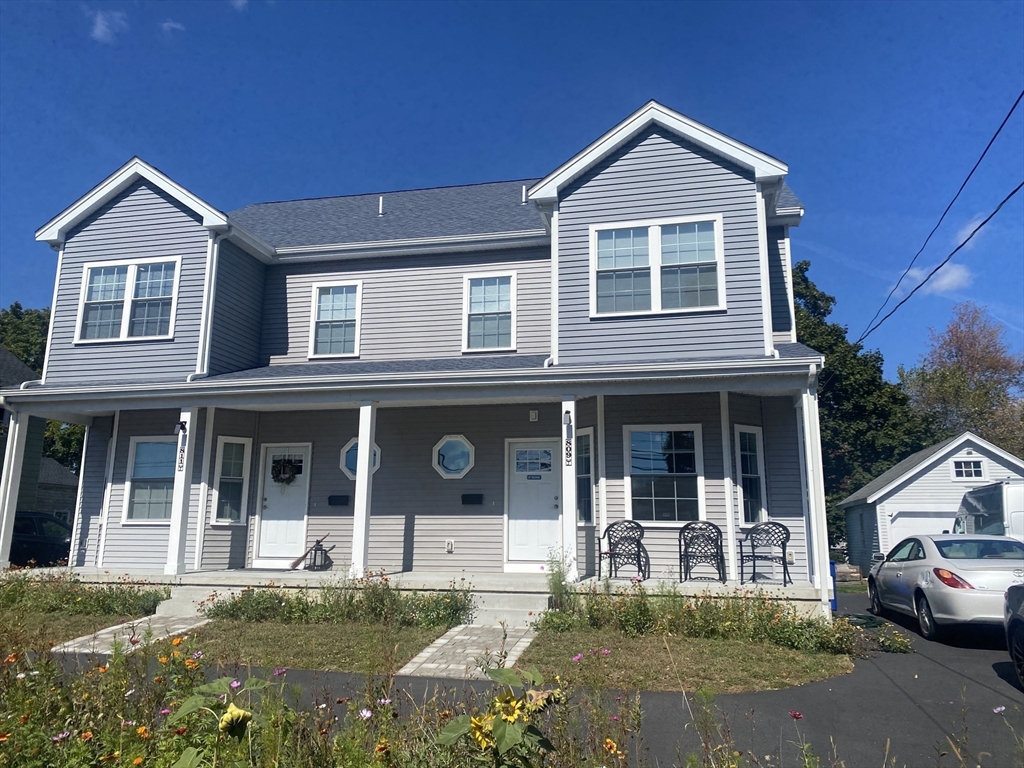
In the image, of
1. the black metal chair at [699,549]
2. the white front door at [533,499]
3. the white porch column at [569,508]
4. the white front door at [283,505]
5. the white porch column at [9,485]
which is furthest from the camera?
the white front door at [283,505]

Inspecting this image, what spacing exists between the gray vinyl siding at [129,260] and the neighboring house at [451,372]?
1.6 inches

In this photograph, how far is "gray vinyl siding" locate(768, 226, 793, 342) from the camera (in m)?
12.2

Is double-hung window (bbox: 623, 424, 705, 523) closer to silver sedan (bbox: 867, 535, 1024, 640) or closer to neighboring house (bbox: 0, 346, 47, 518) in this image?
silver sedan (bbox: 867, 535, 1024, 640)

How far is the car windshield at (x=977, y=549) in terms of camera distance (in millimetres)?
9523

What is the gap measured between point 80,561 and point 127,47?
9624 millimetres

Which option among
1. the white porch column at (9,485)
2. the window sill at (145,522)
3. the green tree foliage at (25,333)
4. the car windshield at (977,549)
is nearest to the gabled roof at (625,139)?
the car windshield at (977,549)

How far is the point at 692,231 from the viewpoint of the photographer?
11578mm

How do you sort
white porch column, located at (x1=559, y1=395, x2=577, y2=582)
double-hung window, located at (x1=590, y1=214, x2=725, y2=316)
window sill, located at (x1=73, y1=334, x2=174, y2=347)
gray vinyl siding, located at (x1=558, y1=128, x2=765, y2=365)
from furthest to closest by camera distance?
window sill, located at (x1=73, y1=334, x2=174, y2=347) < double-hung window, located at (x1=590, y1=214, x2=725, y2=316) < gray vinyl siding, located at (x1=558, y1=128, x2=765, y2=365) < white porch column, located at (x1=559, y1=395, x2=577, y2=582)

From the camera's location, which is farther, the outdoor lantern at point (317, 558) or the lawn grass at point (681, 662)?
the outdoor lantern at point (317, 558)

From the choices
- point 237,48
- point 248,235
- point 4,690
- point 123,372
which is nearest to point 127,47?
point 237,48

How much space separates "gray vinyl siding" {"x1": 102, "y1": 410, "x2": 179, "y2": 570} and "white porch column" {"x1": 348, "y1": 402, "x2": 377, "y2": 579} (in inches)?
162

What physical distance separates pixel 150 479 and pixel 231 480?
4.87 ft

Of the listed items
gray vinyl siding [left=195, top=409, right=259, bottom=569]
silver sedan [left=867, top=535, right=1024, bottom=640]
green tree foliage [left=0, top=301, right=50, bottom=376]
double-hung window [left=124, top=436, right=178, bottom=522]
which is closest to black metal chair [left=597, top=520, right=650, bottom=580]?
silver sedan [left=867, top=535, right=1024, bottom=640]

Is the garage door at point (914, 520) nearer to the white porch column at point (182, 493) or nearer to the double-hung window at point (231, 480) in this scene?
the double-hung window at point (231, 480)
